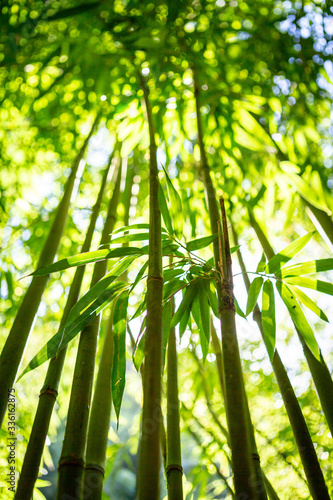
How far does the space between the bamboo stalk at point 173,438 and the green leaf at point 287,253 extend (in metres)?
0.43

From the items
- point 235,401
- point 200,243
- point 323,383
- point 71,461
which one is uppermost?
point 200,243

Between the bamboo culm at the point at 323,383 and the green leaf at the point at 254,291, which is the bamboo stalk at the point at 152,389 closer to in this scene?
the green leaf at the point at 254,291

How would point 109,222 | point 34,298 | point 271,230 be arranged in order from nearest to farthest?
point 34,298, point 109,222, point 271,230

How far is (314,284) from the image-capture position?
1.16 meters

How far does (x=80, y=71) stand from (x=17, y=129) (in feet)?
2.22

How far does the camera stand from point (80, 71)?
2041mm

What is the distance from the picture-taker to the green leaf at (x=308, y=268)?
3.67 feet

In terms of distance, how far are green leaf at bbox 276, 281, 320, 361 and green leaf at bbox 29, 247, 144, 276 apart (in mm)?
473

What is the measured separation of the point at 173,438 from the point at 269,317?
0.46 m

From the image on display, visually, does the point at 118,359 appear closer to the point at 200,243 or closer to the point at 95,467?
the point at 95,467

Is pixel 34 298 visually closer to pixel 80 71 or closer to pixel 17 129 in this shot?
pixel 80 71

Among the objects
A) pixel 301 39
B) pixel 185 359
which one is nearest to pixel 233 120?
pixel 301 39

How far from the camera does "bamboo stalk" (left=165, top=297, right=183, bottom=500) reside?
3.41 ft

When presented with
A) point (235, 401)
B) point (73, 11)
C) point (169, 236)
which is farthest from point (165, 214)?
point (73, 11)
